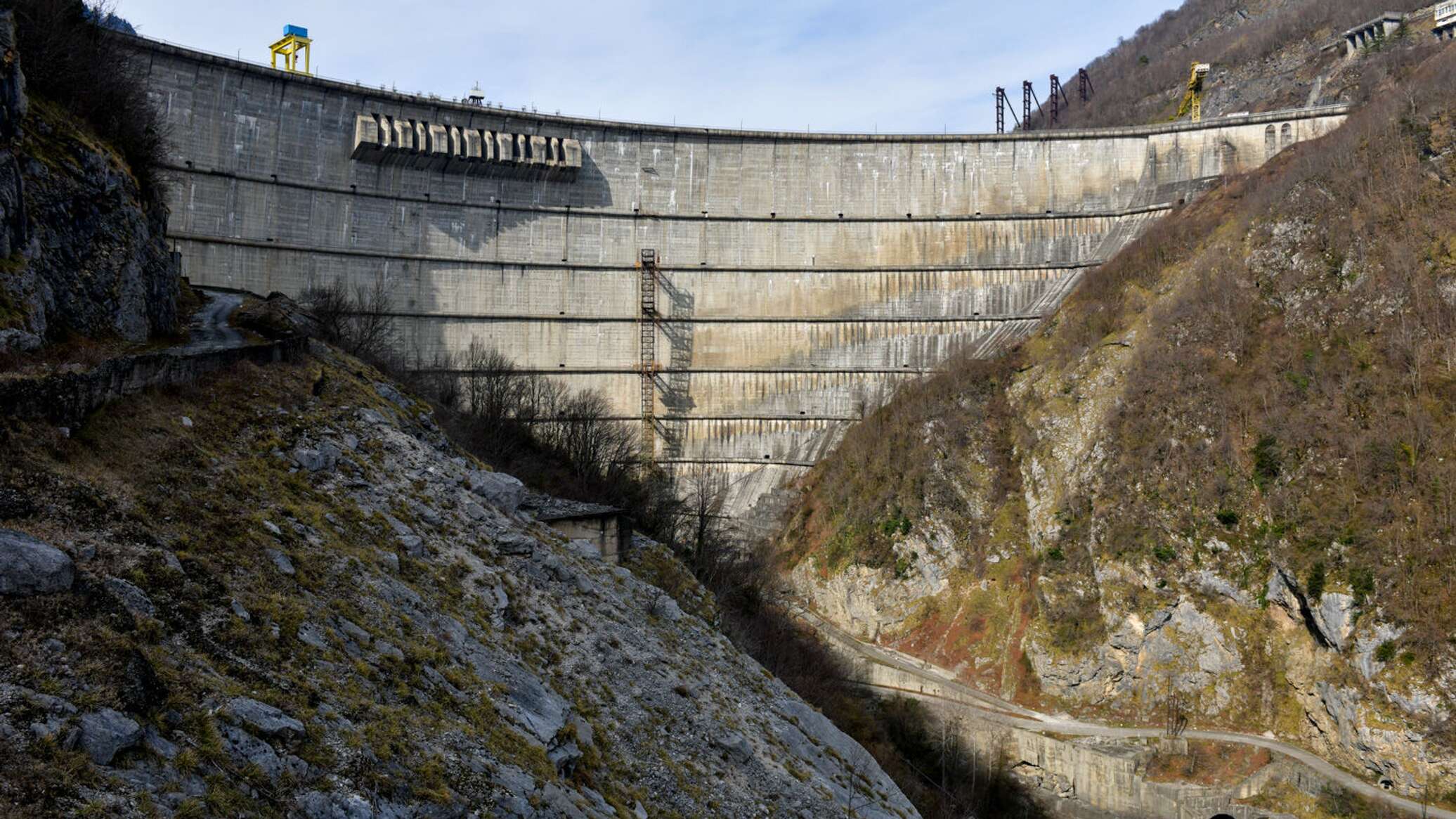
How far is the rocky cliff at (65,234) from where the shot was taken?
49.2 feet

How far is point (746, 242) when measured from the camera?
56031 millimetres

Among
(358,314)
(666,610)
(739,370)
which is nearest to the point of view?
(666,610)

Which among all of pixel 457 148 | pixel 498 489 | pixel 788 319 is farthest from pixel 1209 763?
pixel 457 148

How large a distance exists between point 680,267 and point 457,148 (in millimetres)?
11992

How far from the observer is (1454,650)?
32.3 metres

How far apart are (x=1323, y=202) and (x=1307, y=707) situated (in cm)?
2062

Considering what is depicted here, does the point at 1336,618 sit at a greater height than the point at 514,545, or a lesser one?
lesser

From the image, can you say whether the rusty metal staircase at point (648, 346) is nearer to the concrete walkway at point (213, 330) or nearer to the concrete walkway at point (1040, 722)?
the concrete walkway at point (1040, 722)

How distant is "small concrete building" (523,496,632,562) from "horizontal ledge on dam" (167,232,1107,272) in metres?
28.6

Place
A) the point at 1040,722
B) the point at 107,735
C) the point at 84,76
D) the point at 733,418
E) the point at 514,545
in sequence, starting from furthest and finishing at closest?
1. the point at 733,418
2. the point at 1040,722
3. the point at 84,76
4. the point at 514,545
5. the point at 107,735

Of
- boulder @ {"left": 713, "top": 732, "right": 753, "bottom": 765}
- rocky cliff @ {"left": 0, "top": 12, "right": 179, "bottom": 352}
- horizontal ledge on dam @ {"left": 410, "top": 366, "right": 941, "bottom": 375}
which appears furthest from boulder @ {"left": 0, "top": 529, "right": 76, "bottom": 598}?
horizontal ledge on dam @ {"left": 410, "top": 366, "right": 941, "bottom": 375}

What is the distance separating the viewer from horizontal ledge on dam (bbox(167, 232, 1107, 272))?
4800cm

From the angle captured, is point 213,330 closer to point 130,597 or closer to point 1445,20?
point 130,597

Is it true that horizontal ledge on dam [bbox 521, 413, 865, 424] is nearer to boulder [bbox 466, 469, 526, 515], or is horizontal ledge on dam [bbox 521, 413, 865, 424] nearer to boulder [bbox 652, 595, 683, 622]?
boulder [bbox 466, 469, 526, 515]
